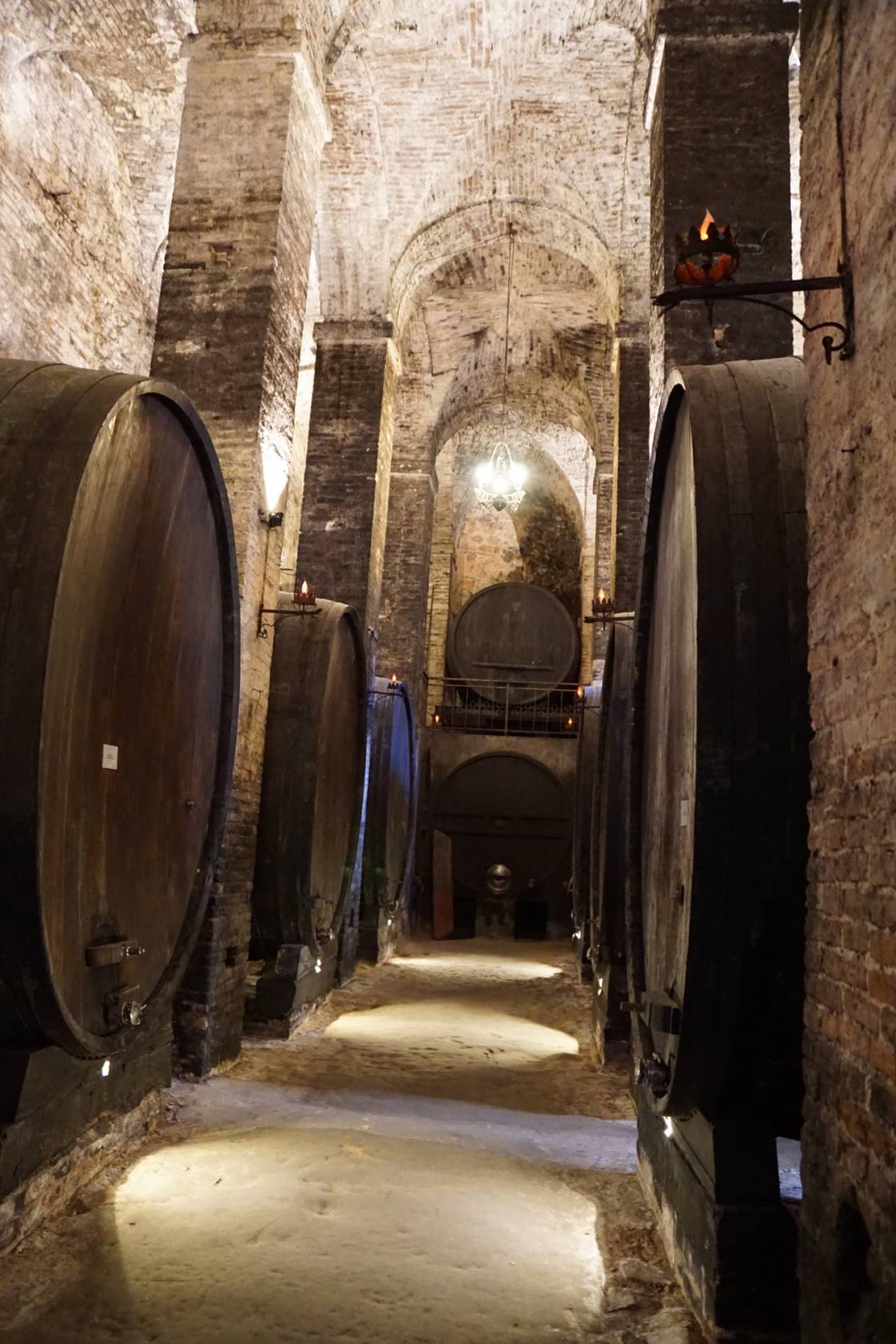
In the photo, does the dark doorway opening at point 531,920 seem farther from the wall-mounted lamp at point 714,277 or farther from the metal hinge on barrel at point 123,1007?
the wall-mounted lamp at point 714,277

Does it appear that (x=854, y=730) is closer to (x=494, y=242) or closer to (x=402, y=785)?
(x=402, y=785)

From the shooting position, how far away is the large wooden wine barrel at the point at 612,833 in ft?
16.7

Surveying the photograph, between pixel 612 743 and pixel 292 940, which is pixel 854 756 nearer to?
pixel 612 743

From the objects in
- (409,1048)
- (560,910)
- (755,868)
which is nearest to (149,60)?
(409,1048)

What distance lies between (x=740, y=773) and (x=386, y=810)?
7100 mm

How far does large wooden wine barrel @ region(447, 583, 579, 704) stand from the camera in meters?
16.7

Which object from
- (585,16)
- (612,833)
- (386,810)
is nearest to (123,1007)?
(612,833)

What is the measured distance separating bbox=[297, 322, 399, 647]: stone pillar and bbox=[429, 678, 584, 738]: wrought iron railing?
6.21 metres

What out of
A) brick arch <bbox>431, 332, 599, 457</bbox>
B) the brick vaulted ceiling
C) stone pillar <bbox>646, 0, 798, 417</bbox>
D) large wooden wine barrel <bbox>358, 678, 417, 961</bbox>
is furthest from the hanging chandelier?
stone pillar <bbox>646, 0, 798, 417</bbox>

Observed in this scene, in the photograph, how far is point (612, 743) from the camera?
5266mm

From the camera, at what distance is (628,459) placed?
10422 millimetres

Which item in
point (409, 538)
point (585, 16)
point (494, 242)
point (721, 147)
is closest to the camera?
point (721, 147)

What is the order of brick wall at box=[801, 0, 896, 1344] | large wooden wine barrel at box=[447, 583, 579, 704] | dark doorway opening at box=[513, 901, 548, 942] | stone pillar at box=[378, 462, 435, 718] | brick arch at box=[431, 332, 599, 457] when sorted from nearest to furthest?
brick wall at box=[801, 0, 896, 1344] < stone pillar at box=[378, 462, 435, 718] < dark doorway opening at box=[513, 901, 548, 942] < brick arch at box=[431, 332, 599, 457] < large wooden wine barrel at box=[447, 583, 579, 704]

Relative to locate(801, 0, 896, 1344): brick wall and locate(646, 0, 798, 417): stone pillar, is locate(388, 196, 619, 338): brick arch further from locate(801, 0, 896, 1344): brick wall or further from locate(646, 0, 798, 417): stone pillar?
locate(801, 0, 896, 1344): brick wall
